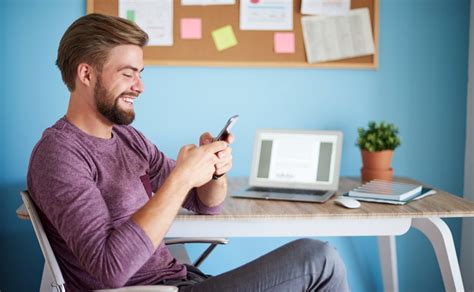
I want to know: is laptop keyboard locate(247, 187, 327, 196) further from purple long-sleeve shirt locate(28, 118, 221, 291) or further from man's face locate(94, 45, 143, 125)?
man's face locate(94, 45, 143, 125)

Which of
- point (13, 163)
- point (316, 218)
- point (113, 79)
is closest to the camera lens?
point (113, 79)

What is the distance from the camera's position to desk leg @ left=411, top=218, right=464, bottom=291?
77.8 inches

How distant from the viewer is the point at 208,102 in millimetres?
2553

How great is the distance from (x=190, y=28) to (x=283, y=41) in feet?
1.27

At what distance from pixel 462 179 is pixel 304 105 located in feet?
2.58

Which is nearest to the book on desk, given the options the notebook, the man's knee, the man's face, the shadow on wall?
the notebook

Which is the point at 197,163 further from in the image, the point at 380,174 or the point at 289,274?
the point at 380,174

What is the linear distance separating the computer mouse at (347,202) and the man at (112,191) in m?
0.51

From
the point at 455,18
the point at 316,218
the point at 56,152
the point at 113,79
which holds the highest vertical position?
the point at 455,18

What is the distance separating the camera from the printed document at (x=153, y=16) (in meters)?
2.45

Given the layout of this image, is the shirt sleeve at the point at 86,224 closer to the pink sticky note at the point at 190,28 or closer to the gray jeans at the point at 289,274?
the gray jeans at the point at 289,274

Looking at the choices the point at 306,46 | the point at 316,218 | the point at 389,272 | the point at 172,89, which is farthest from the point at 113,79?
the point at 389,272

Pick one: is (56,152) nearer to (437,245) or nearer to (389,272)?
(437,245)

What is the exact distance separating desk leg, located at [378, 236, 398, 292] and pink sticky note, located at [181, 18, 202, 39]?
3.81 ft
